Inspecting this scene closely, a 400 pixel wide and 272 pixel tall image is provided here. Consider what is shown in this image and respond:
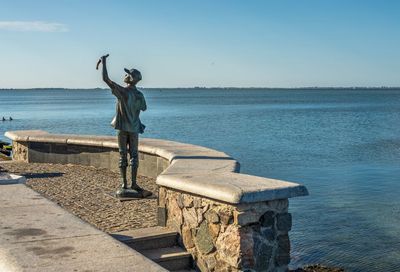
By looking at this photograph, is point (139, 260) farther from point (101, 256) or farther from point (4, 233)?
point (4, 233)

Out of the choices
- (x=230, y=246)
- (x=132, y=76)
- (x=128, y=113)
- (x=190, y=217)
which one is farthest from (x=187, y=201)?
(x=132, y=76)

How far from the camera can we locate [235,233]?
5.35 meters

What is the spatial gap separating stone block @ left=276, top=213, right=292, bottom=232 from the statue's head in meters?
3.48

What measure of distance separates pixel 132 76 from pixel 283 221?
3530 mm

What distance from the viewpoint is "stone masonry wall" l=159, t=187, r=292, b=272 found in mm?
5371

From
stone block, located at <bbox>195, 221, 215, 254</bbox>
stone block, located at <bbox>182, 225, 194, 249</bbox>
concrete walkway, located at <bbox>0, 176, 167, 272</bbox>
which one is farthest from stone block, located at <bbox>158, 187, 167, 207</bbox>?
concrete walkway, located at <bbox>0, 176, 167, 272</bbox>

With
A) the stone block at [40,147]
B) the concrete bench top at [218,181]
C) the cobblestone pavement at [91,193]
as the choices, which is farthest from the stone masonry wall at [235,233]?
the stone block at [40,147]

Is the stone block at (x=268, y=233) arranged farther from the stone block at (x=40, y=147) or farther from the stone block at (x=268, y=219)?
the stone block at (x=40, y=147)

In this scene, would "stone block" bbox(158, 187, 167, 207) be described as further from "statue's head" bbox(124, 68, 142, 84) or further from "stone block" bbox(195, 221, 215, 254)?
"statue's head" bbox(124, 68, 142, 84)

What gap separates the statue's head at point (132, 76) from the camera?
8219 mm

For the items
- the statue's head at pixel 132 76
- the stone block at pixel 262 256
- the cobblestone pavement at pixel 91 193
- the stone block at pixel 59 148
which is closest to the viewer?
the stone block at pixel 262 256

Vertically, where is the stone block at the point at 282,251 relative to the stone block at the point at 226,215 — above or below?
below

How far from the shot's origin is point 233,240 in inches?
212

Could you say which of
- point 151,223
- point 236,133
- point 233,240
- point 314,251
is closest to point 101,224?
point 151,223
